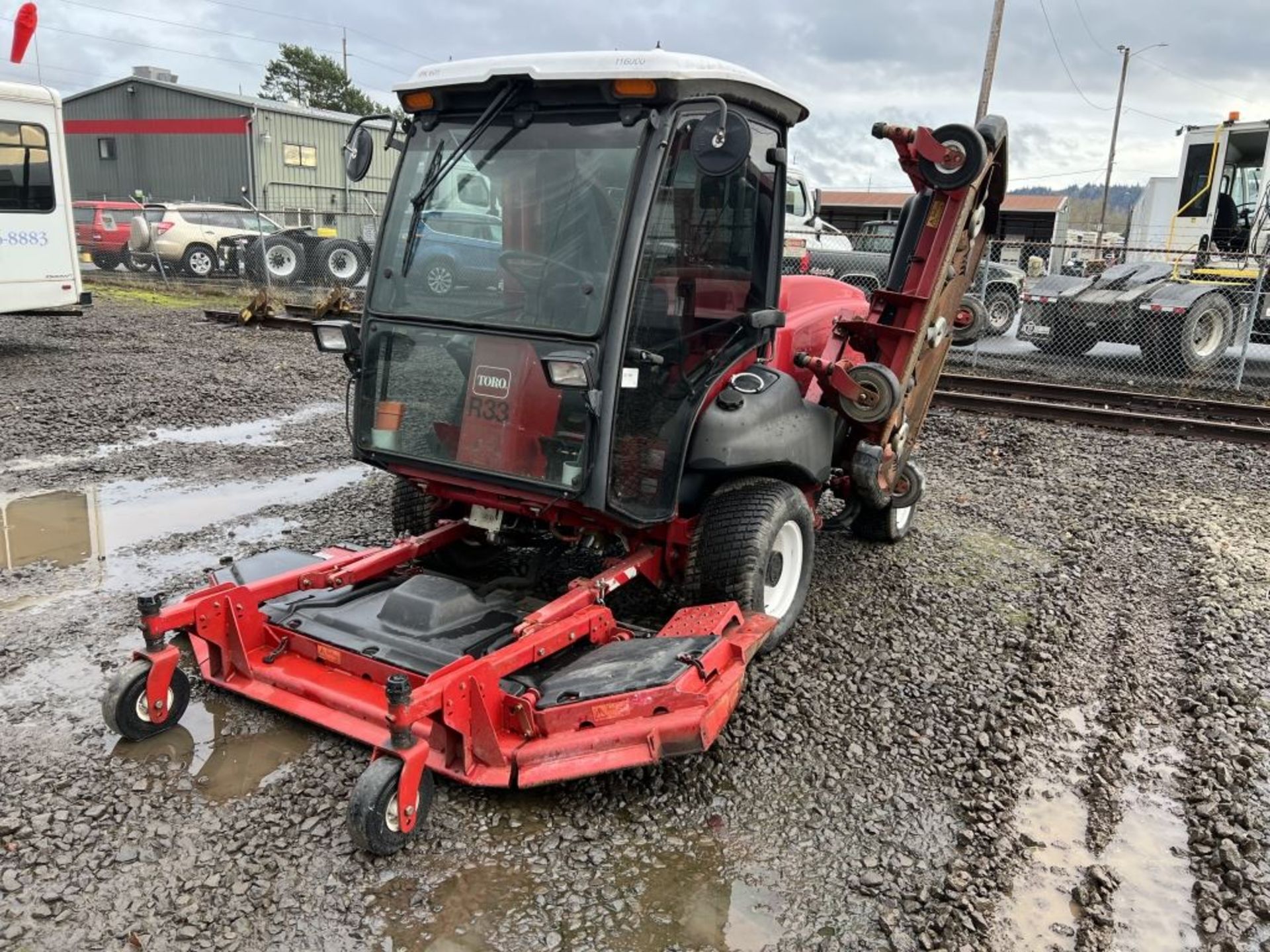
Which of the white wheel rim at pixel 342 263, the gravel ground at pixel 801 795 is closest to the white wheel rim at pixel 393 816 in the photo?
the gravel ground at pixel 801 795

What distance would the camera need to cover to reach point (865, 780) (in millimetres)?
3488

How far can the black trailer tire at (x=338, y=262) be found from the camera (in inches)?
744

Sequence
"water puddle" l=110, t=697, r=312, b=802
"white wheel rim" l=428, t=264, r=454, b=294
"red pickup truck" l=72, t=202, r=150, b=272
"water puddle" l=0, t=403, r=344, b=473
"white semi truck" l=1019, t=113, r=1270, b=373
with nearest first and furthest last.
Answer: "water puddle" l=110, t=697, r=312, b=802, "white wheel rim" l=428, t=264, r=454, b=294, "water puddle" l=0, t=403, r=344, b=473, "white semi truck" l=1019, t=113, r=1270, b=373, "red pickup truck" l=72, t=202, r=150, b=272

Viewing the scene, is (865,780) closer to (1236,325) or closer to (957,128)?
(957,128)

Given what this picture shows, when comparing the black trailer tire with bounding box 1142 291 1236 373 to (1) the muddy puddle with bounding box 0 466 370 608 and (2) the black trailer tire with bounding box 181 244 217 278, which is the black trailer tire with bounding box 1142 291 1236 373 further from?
(2) the black trailer tire with bounding box 181 244 217 278

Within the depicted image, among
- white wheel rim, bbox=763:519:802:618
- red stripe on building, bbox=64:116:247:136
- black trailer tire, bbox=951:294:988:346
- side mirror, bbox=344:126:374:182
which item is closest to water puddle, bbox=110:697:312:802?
white wheel rim, bbox=763:519:802:618

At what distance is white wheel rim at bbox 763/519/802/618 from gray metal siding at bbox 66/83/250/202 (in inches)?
1002

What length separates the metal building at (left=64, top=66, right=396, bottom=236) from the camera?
26.0 m

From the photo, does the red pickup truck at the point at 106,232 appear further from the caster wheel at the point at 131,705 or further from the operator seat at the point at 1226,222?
the operator seat at the point at 1226,222

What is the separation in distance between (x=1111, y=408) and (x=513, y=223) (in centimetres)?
872

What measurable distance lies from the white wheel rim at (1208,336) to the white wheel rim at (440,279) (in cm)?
1177

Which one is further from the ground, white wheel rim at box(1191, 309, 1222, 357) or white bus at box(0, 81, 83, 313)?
white bus at box(0, 81, 83, 313)

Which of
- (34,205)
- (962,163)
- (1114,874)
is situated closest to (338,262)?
(34,205)

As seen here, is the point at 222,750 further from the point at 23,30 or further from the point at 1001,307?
the point at 1001,307
